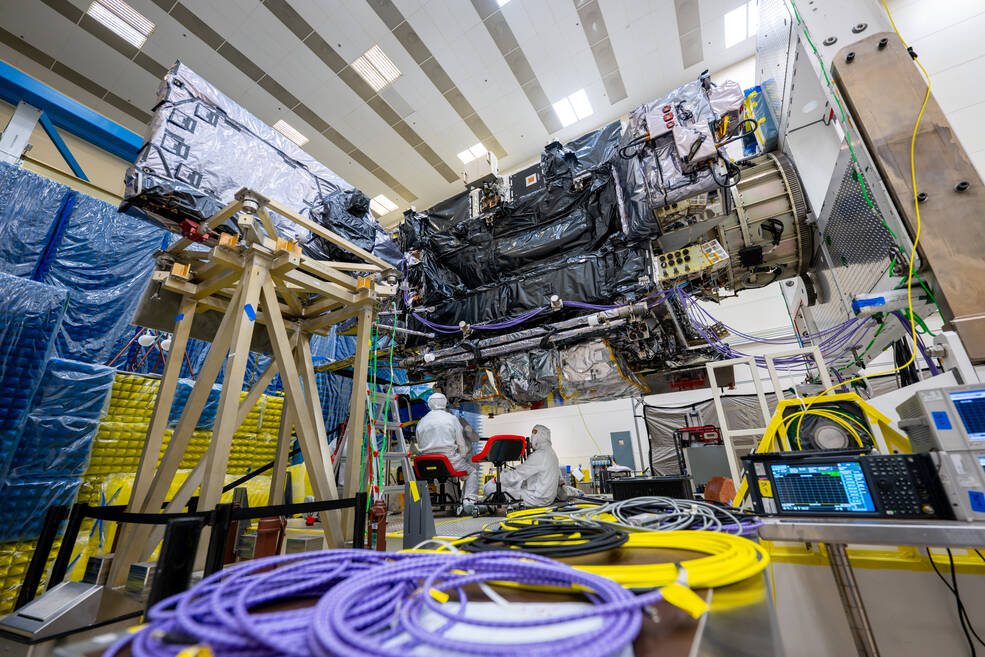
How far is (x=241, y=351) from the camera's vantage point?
1798 mm

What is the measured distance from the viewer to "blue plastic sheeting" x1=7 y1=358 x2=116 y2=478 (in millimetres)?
2701

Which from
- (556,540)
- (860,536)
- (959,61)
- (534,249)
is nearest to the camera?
(556,540)

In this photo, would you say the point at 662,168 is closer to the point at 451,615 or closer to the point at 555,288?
the point at 555,288

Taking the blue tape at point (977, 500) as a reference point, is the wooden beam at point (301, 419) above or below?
above

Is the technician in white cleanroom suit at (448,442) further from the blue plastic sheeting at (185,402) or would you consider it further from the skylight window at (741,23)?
the skylight window at (741,23)

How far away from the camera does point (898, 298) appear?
1.90m

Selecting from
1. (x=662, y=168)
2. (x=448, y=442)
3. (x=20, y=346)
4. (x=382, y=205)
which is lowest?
(x=448, y=442)

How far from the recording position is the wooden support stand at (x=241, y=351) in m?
1.73

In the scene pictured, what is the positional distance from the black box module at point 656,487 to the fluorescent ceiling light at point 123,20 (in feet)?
30.6

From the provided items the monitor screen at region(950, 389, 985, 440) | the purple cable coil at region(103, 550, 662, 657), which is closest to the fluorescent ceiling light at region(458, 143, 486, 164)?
the monitor screen at region(950, 389, 985, 440)

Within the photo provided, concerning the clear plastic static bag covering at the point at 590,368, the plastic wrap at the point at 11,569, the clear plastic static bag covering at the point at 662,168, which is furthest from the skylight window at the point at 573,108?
the plastic wrap at the point at 11,569

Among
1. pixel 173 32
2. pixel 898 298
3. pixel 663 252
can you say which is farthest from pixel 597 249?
pixel 173 32

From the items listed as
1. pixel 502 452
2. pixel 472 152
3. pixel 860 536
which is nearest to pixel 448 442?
pixel 502 452

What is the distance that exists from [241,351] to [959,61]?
6.85 metres
